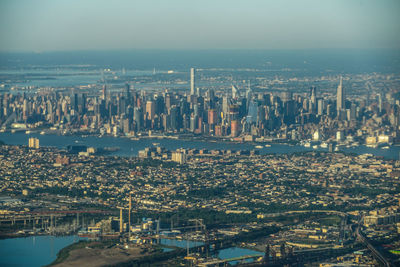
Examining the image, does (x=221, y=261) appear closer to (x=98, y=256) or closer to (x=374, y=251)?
(x=98, y=256)

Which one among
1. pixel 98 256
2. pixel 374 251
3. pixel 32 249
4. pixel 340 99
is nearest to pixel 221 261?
pixel 98 256

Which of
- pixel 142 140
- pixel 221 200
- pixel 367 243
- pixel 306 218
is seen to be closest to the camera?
pixel 367 243

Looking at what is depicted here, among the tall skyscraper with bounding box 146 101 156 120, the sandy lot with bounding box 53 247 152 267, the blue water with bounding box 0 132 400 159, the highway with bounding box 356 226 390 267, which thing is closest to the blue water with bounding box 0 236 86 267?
the sandy lot with bounding box 53 247 152 267

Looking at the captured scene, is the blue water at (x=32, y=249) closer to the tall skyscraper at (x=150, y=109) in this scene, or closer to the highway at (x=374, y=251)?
the highway at (x=374, y=251)

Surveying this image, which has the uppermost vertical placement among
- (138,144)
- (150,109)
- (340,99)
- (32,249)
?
(340,99)

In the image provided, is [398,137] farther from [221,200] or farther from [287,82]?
[287,82]

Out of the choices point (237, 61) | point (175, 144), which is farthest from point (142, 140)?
point (237, 61)
